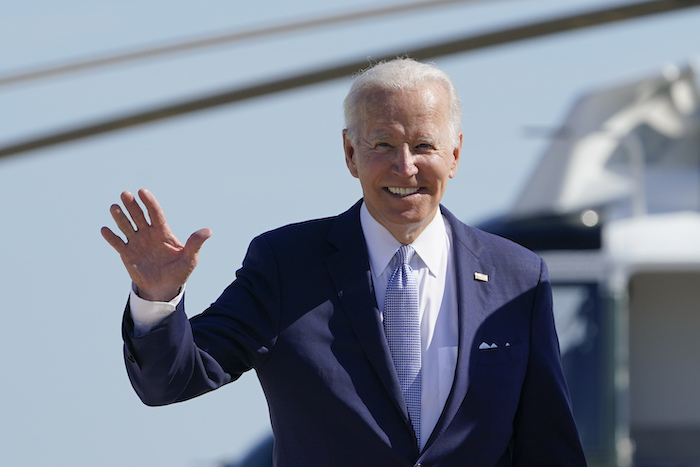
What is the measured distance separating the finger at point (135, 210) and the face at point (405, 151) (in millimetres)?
523

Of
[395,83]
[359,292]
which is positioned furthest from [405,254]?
[395,83]

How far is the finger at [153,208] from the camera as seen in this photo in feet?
6.82

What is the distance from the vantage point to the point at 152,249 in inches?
84.1

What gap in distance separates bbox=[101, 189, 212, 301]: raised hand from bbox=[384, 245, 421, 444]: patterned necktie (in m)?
0.49

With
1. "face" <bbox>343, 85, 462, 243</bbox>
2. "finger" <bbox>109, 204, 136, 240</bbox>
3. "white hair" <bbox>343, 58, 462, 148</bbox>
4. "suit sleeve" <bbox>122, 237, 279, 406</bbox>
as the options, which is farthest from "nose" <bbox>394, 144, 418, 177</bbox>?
"finger" <bbox>109, 204, 136, 240</bbox>

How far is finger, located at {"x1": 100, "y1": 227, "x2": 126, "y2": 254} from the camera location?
2113 mm

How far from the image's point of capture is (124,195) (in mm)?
2088

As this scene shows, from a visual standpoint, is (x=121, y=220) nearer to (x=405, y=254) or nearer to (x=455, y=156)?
(x=405, y=254)

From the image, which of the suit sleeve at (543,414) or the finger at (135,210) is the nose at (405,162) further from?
the finger at (135,210)

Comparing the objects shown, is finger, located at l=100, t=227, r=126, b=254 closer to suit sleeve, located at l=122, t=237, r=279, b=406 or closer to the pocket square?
suit sleeve, located at l=122, t=237, r=279, b=406

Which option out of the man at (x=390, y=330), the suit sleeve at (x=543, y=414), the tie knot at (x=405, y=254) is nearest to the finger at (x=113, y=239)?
the man at (x=390, y=330)

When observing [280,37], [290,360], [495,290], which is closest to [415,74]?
[280,37]

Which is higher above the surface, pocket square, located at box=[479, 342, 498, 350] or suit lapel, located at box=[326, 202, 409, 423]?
suit lapel, located at box=[326, 202, 409, 423]

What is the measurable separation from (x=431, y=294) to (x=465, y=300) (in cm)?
8
